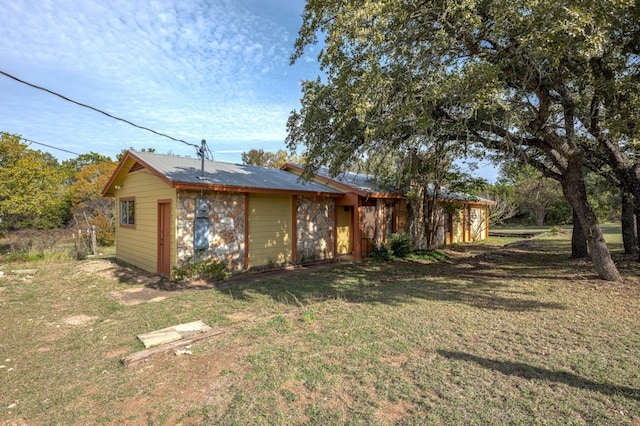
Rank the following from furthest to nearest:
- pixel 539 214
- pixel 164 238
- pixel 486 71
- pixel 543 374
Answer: pixel 539 214 < pixel 164 238 < pixel 486 71 < pixel 543 374

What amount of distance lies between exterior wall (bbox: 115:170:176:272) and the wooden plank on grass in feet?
13.5

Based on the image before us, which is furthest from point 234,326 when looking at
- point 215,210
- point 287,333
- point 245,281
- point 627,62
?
point 627,62

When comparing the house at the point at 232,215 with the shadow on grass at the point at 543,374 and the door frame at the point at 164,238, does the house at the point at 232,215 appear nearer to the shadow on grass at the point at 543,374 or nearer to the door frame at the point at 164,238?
the door frame at the point at 164,238

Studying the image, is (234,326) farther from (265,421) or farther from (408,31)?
(408,31)

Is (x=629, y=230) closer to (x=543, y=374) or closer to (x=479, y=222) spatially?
(x=479, y=222)

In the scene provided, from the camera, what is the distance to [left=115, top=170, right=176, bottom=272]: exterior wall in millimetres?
8987

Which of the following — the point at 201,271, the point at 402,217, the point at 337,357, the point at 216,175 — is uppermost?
the point at 216,175

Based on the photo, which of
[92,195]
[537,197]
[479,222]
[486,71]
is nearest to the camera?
[486,71]

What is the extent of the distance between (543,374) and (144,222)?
32.7 ft

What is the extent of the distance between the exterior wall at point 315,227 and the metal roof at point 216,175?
55 centimetres

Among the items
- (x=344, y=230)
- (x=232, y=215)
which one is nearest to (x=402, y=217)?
(x=344, y=230)

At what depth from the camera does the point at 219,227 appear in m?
8.98

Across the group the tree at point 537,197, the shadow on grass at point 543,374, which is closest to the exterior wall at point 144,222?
the shadow on grass at point 543,374

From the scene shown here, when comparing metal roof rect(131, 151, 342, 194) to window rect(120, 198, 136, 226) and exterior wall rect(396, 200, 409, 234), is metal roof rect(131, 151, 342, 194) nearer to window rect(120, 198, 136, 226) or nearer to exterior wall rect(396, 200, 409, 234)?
window rect(120, 198, 136, 226)
